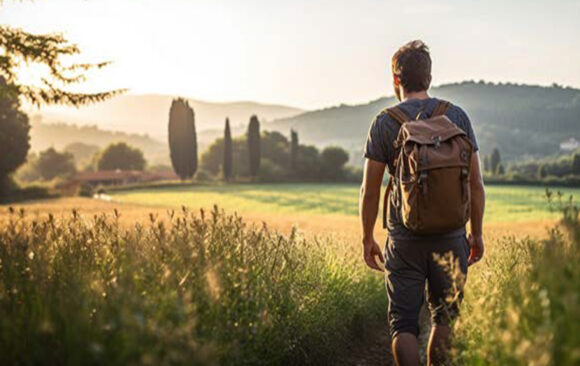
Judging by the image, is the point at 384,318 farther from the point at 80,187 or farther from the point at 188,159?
the point at 188,159

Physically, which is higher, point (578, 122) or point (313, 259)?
point (578, 122)

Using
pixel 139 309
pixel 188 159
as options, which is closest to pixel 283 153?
pixel 188 159

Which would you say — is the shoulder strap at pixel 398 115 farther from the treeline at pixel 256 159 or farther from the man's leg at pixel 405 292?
the treeline at pixel 256 159

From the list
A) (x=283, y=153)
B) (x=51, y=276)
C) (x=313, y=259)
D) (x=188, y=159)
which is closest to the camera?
(x=51, y=276)

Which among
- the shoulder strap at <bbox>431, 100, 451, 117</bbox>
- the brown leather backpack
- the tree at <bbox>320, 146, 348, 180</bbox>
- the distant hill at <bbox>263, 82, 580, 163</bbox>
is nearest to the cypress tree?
the tree at <bbox>320, 146, 348, 180</bbox>

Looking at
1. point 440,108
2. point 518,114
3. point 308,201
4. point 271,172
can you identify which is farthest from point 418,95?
point 518,114

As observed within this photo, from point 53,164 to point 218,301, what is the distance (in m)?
95.0

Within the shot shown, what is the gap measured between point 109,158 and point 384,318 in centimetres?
9183

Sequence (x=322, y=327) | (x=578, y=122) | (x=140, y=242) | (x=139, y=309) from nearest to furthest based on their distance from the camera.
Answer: (x=139, y=309) < (x=140, y=242) < (x=322, y=327) < (x=578, y=122)

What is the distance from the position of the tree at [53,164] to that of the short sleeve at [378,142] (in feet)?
303

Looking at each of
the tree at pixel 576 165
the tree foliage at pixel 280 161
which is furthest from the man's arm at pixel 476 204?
the tree foliage at pixel 280 161

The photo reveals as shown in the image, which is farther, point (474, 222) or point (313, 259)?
point (313, 259)

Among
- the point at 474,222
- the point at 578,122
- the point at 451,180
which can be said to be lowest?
the point at 474,222

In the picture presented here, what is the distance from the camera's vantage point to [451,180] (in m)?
3.71
